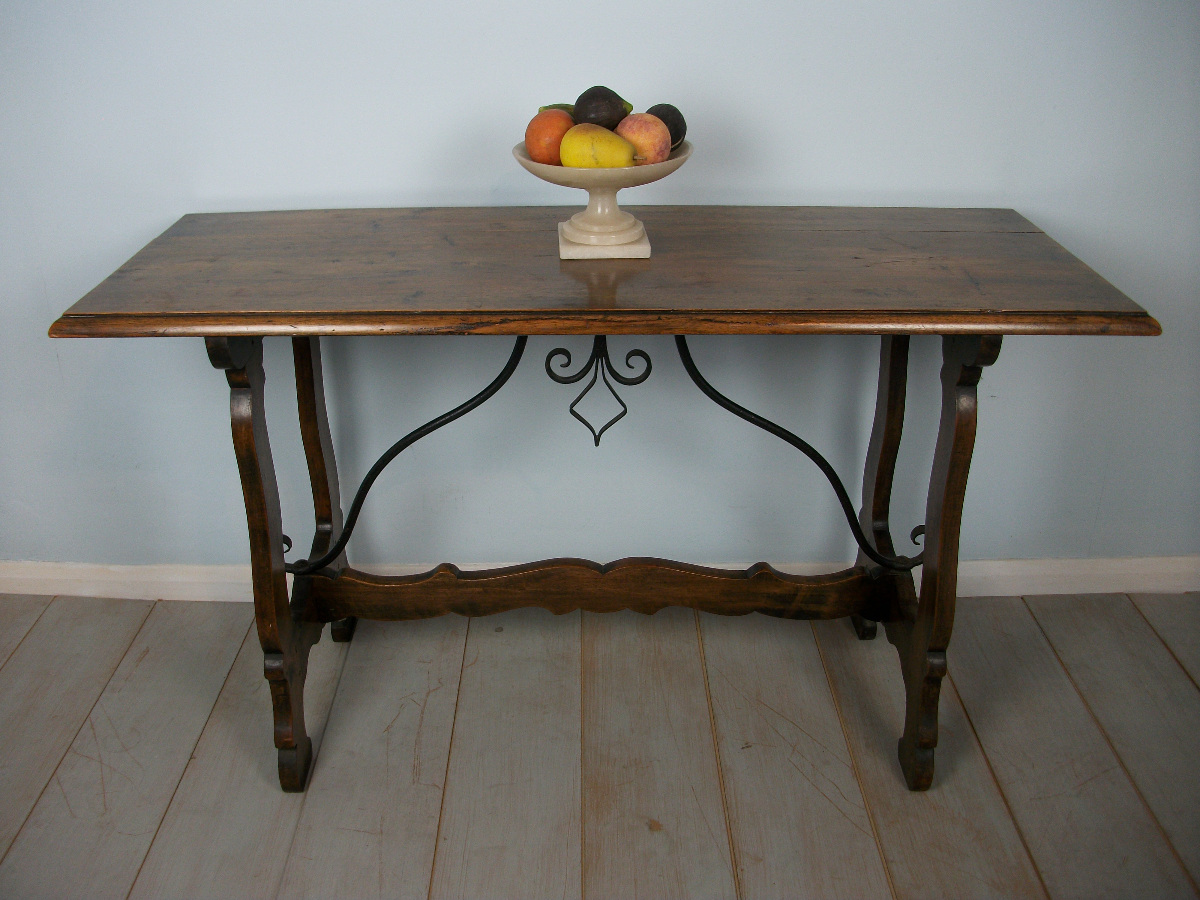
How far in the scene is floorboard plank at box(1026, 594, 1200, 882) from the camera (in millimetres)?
1696

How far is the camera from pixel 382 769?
1772mm

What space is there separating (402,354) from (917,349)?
103 centimetres

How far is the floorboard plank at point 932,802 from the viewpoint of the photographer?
1.56 m

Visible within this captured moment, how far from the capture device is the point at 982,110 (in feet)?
5.78

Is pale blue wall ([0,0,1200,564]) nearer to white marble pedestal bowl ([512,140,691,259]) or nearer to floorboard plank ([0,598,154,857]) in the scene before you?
floorboard plank ([0,598,154,857])

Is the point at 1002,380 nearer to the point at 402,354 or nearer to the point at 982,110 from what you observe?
the point at 982,110

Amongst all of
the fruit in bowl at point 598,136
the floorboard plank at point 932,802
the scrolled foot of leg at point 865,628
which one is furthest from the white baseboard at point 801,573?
the fruit in bowl at point 598,136

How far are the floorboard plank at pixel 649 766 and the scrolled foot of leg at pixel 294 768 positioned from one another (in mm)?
504

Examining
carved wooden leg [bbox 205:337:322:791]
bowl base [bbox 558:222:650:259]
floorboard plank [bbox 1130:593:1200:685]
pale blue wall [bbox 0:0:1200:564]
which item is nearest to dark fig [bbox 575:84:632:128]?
bowl base [bbox 558:222:650:259]

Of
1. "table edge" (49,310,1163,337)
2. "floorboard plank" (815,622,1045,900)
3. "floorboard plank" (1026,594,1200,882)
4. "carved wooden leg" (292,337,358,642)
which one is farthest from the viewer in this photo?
"carved wooden leg" (292,337,358,642)

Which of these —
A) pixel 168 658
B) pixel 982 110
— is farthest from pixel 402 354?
pixel 982 110

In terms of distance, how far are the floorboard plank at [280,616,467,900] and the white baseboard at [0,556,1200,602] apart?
0.70 ft

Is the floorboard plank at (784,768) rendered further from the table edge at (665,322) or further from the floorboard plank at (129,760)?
the floorboard plank at (129,760)

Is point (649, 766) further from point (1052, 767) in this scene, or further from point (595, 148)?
point (595, 148)
